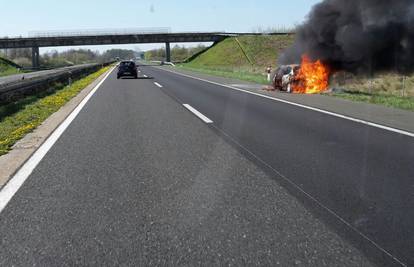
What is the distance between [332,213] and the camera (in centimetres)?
441

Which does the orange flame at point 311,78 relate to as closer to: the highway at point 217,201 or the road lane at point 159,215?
the highway at point 217,201

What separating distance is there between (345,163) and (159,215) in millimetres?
3131

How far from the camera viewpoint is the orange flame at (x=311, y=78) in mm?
20094

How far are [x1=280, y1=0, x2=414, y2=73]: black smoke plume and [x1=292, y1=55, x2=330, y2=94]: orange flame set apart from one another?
46 centimetres

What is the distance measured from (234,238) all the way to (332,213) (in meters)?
1.10

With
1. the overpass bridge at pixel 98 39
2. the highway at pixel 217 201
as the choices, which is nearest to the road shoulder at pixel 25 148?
the highway at pixel 217 201

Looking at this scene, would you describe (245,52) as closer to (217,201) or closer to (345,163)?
(345,163)

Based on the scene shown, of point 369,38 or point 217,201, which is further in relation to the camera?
point 369,38

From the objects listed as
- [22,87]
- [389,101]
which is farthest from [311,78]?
[22,87]

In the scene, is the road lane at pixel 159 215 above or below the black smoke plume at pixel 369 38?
below

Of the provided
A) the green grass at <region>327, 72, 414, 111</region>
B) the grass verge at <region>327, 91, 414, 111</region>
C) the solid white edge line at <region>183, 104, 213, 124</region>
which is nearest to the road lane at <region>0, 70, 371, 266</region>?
the solid white edge line at <region>183, 104, 213, 124</region>

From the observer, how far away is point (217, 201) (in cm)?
486

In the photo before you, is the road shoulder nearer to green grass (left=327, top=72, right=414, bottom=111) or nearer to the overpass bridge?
green grass (left=327, top=72, right=414, bottom=111)

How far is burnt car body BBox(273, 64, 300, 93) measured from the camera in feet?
66.3
